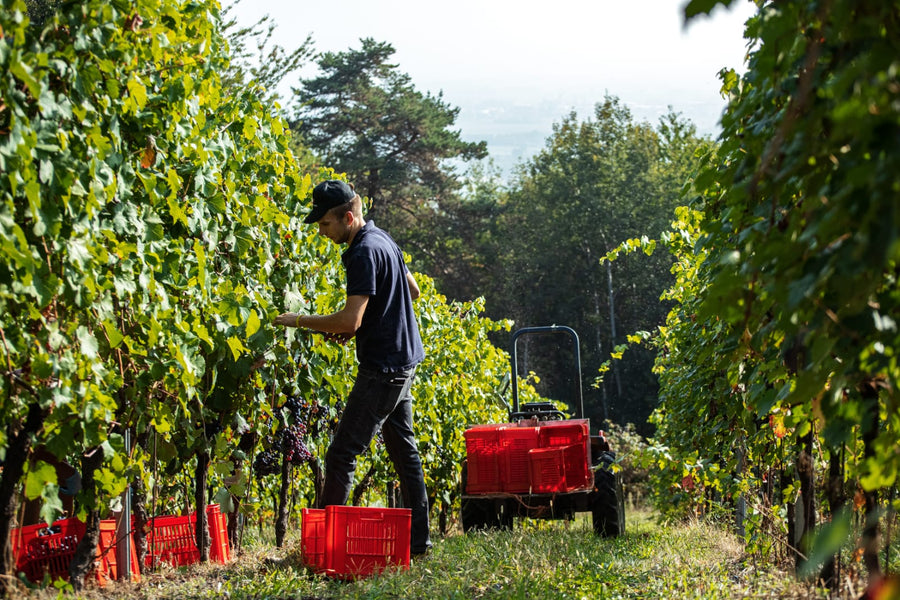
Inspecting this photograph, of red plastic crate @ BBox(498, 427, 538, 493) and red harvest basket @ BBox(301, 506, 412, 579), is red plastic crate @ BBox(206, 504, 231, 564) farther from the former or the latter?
red plastic crate @ BBox(498, 427, 538, 493)

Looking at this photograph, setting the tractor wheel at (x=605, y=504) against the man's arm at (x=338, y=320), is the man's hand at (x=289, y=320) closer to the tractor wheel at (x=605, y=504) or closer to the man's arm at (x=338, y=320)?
the man's arm at (x=338, y=320)

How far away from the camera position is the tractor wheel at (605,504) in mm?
6359

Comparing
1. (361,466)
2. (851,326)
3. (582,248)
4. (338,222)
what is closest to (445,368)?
(361,466)

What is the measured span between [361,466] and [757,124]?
6496 mm

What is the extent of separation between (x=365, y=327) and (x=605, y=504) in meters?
2.92

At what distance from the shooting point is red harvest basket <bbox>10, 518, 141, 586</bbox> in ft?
11.2

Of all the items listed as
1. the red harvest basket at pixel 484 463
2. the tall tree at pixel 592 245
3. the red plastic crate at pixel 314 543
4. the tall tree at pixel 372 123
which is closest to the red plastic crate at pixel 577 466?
the red harvest basket at pixel 484 463

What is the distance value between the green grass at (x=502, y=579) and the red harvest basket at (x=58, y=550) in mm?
147

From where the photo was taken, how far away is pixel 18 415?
2.92 m

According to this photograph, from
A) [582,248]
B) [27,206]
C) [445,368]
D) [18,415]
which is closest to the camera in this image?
[27,206]

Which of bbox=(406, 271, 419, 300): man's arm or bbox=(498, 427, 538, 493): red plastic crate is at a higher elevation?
bbox=(406, 271, 419, 300): man's arm

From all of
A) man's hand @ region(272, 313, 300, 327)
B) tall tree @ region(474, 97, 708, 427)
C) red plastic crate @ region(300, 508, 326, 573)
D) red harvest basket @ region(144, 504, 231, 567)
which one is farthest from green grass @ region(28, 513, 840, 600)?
tall tree @ region(474, 97, 708, 427)

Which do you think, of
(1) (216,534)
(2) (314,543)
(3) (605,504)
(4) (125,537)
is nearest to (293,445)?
(1) (216,534)

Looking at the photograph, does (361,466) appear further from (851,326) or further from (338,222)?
(851,326)
